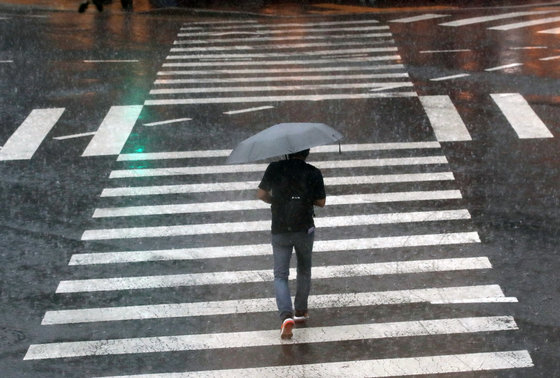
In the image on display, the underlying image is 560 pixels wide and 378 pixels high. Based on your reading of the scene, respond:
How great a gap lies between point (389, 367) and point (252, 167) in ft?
21.1

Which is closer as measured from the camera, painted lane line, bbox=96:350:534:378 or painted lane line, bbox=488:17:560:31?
painted lane line, bbox=96:350:534:378

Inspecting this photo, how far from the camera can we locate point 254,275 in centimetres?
1089

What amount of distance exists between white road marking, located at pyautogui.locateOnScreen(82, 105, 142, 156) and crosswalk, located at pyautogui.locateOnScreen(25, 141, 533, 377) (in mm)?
794

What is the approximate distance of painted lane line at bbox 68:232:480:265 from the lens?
11422mm

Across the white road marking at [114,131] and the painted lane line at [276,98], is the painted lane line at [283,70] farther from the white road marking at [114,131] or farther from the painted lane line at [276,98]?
the white road marking at [114,131]

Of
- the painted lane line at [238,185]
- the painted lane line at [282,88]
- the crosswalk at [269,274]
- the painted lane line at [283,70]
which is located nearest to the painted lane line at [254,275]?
the crosswalk at [269,274]

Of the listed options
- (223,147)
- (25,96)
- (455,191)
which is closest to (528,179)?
(455,191)

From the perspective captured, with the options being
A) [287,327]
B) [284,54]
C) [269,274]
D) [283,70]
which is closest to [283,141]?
[287,327]

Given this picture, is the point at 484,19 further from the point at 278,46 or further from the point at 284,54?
the point at 284,54

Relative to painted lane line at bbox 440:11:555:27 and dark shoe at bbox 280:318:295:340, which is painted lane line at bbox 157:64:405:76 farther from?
dark shoe at bbox 280:318:295:340

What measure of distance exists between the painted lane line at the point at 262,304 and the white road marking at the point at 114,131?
5786mm

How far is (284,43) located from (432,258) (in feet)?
47.1

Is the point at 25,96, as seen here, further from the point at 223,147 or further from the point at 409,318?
the point at 409,318

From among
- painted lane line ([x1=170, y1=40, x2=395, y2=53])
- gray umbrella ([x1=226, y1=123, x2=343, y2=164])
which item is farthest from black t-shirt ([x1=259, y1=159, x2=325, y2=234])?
painted lane line ([x1=170, y1=40, x2=395, y2=53])
